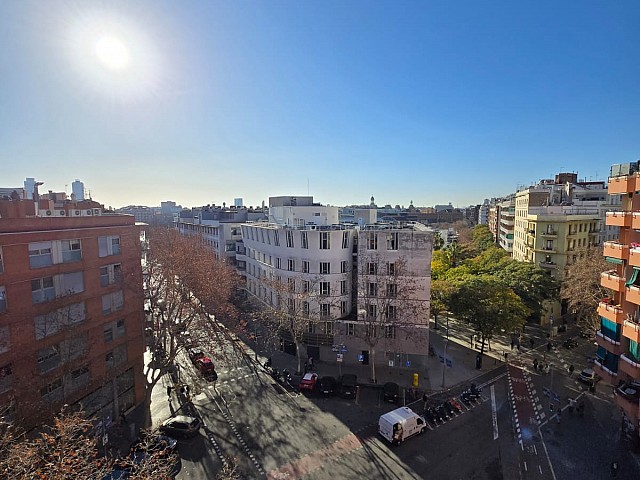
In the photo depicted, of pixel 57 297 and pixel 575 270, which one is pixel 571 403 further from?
pixel 57 297

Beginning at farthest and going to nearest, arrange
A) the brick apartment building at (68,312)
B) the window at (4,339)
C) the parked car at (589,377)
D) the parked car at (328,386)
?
the parked car at (589,377) < the parked car at (328,386) < the brick apartment building at (68,312) < the window at (4,339)

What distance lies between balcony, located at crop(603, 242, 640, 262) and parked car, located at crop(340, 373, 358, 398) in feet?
77.0

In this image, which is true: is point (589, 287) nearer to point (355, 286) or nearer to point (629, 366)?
point (629, 366)

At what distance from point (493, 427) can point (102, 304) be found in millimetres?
32387

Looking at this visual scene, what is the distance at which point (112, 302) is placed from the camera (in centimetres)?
2848

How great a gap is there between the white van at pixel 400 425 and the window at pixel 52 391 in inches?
894

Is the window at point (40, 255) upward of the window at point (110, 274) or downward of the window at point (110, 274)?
upward

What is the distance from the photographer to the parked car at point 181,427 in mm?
26094

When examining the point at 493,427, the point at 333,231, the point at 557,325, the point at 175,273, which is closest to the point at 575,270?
the point at 557,325

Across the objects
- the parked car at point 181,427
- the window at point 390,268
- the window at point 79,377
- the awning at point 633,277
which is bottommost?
the parked car at point 181,427

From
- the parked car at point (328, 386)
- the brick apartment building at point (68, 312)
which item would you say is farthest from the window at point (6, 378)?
the parked car at point (328, 386)

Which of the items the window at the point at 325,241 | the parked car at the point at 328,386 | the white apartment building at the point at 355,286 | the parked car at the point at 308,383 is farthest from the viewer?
the window at the point at 325,241

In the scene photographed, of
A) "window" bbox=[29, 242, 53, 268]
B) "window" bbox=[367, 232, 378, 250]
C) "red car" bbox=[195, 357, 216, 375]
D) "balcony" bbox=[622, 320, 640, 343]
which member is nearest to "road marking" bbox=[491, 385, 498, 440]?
"balcony" bbox=[622, 320, 640, 343]

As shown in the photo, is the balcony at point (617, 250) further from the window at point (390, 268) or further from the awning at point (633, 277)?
the window at point (390, 268)
